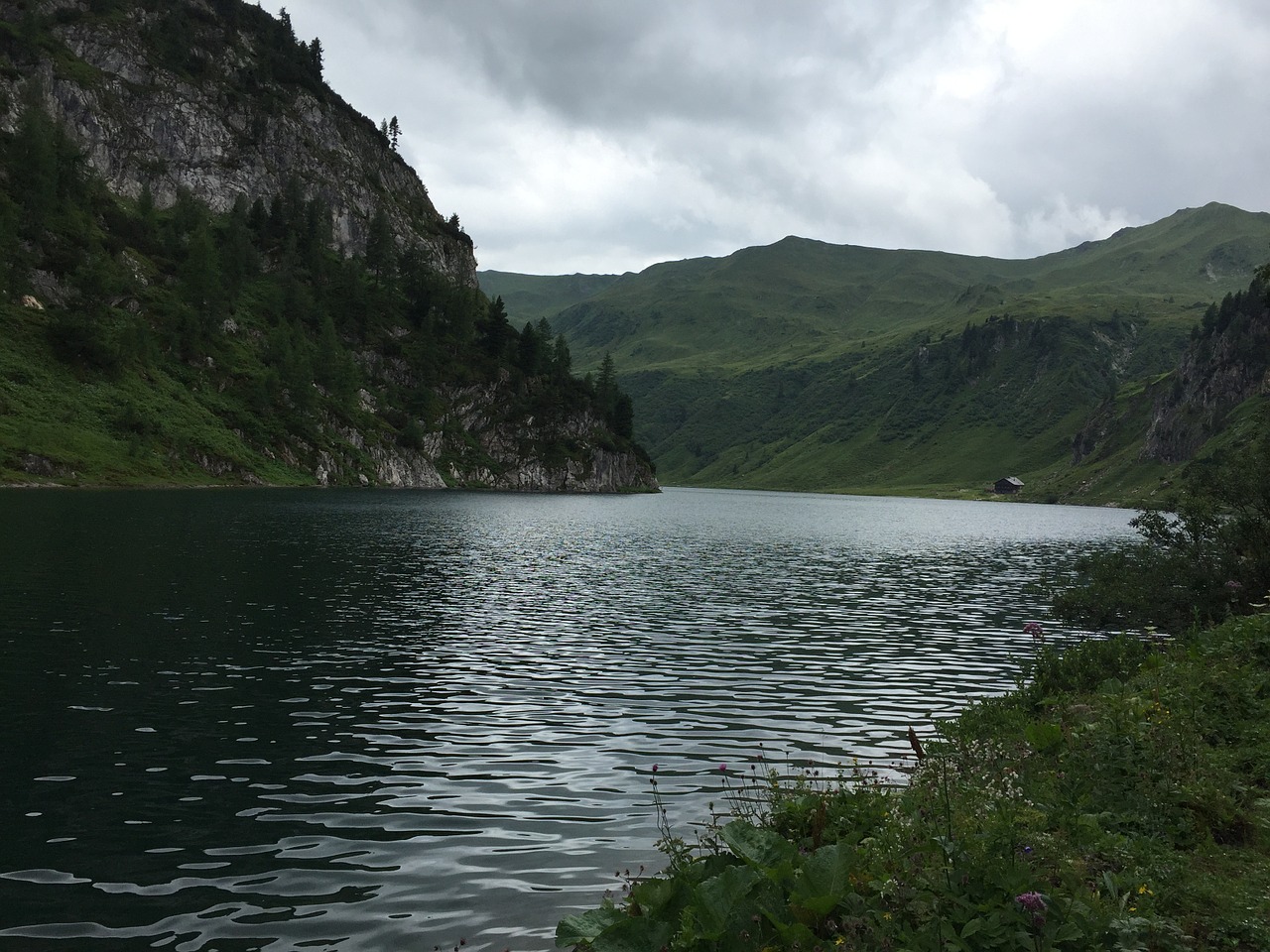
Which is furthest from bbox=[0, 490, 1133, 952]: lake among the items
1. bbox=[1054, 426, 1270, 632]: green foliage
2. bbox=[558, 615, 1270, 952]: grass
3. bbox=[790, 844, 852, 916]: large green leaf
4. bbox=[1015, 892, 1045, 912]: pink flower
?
bbox=[1015, 892, 1045, 912]: pink flower

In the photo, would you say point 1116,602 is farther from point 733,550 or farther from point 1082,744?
point 733,550

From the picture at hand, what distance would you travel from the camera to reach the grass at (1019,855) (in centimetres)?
805

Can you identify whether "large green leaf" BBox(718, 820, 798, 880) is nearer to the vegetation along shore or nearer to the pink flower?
the vegetation along shore

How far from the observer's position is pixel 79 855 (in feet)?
40.7

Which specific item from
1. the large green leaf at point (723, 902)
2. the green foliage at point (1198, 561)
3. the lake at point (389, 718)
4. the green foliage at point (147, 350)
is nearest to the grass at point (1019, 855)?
the large green leaf at point (723, 902)

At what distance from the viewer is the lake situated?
11.7 metres

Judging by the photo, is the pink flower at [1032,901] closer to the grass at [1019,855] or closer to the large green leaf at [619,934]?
the grass at [1019,855]

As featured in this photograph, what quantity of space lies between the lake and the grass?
9.45 feet

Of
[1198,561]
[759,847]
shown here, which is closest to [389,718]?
[759,847]

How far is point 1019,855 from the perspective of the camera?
9328 mm

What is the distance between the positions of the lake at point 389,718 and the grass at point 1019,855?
9.45 ft

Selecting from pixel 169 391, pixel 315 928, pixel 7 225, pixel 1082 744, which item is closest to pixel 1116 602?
pixel 1082 744

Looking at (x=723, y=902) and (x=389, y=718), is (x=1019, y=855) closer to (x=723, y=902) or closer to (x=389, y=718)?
(x=723, y=902)

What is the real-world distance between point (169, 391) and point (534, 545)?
102 meters
